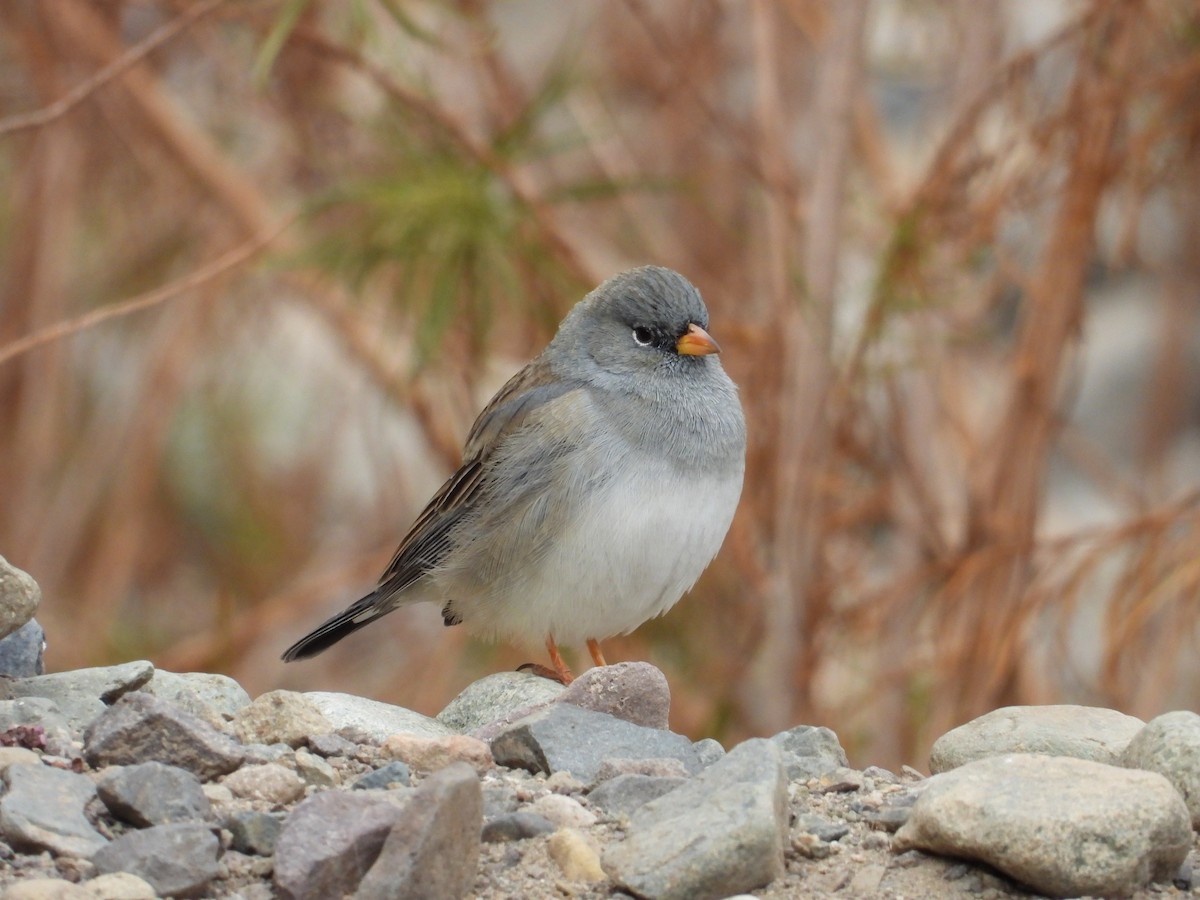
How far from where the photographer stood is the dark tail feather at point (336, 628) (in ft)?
11.1

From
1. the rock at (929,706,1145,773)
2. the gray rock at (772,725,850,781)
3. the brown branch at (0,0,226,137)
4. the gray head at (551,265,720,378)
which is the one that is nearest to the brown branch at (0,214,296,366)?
the brown branch at (0,0,226,137)

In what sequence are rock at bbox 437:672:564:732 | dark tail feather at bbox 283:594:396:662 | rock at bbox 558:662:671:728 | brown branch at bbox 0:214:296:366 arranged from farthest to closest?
dark tail feather at bbox 283:594:396:662 → rock at bbox 437:672:564:732 → brown branch at bbox 0:214:296:366 → rock at bbox 558:662:671:728

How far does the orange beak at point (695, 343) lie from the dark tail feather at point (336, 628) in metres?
0.90

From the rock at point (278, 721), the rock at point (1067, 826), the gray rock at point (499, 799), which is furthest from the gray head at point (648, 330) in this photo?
the rock at point (1067, 826)

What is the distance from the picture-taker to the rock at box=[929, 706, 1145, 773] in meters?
2.37

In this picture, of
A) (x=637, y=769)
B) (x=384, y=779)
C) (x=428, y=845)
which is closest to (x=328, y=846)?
(x=428, y=845)

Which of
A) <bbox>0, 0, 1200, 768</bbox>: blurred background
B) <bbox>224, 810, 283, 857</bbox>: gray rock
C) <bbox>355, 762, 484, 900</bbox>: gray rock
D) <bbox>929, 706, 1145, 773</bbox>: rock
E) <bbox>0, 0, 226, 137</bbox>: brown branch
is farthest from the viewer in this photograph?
<bbox>0, 0, 1200, 768</bbox>: blurred background

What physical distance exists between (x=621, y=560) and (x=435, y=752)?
3.02 feet

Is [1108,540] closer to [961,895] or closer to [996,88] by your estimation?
[996,88]

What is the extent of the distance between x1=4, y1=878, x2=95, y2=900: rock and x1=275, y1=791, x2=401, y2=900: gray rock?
0.22 metres

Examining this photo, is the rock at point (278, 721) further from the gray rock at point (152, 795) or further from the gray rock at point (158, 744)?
the gray rock at point (152, 795)

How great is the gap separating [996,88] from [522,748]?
7.87 feet

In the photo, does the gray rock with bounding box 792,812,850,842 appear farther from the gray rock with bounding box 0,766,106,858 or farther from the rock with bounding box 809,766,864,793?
the gray rock with bounding box 0,766,106,858

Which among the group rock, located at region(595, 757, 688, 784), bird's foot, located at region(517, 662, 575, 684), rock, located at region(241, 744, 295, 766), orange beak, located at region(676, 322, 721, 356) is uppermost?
orange beak, located at region(676, 322, 721, 356)
